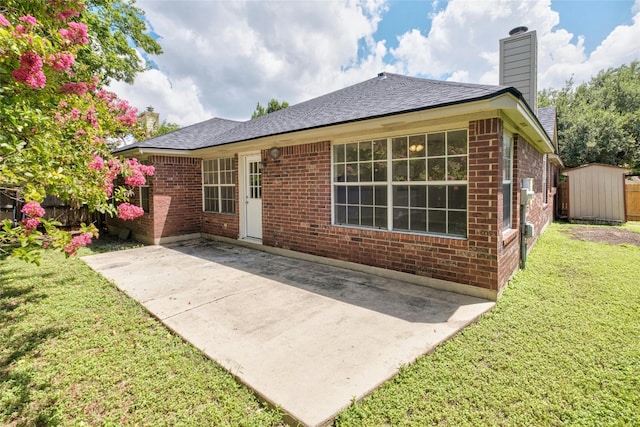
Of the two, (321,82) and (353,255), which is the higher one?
(321,82)

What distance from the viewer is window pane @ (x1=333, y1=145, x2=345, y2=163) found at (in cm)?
627

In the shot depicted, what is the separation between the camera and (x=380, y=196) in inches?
227

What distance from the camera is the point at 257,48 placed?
1274 cm

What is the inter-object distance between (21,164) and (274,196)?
17.1 ft

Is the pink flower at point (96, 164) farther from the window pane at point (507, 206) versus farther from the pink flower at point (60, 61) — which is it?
the window pane at point (507, 206)

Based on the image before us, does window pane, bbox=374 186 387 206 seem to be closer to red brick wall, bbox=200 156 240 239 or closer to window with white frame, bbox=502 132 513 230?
window with white frame, bbox=502 132 513 230

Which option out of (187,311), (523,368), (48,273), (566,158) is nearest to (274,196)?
(187,311)

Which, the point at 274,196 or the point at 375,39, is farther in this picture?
the point at 375,39

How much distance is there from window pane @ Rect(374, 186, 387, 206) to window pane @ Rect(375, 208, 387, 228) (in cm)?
11

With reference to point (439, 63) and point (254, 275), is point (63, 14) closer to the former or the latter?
point (254, 275)

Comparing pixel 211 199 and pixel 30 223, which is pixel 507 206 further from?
pixel 211 199

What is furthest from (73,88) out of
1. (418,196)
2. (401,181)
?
(418,196)

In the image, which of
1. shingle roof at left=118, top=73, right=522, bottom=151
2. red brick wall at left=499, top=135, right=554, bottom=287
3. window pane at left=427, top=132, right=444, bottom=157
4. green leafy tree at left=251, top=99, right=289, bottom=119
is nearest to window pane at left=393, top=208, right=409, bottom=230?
window pane at left=427, top=132, right=444, bottom=157

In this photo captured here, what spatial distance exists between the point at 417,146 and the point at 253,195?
496 centimetres
